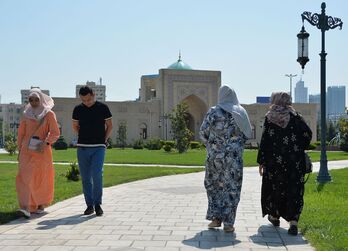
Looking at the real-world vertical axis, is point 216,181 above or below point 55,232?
above

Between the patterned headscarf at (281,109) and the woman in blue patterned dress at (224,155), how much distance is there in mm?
363

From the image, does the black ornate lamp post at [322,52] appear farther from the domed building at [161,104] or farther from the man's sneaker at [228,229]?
the domed building at [161,104]

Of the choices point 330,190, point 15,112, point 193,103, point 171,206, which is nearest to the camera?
point 171,206

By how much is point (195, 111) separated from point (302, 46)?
4867 centimetres

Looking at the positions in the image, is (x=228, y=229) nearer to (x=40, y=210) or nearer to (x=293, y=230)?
(x=293, y=230)

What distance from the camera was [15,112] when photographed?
357 feet

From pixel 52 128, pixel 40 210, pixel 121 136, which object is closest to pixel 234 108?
pixel 52 128

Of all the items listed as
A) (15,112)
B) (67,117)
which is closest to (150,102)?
(67,117)

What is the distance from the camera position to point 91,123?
7254 mm

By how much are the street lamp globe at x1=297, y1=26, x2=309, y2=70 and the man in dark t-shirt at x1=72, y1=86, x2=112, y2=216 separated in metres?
6.26

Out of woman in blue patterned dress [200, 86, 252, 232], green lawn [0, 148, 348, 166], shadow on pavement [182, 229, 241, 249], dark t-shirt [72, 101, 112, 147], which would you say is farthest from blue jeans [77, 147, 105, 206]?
green lawn [0, 148, 348, 166]

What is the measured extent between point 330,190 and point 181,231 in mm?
5230

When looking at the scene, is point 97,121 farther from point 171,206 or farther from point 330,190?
point 330,190

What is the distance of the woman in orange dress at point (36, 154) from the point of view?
278 inches
